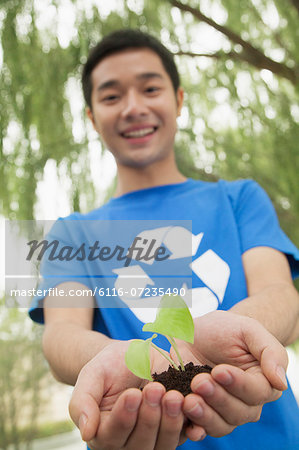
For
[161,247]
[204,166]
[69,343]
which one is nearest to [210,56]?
[204,166]

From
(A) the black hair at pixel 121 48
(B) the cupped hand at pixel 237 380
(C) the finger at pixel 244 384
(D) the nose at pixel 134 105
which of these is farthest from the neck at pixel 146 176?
(C) the finger at pixel 244 384

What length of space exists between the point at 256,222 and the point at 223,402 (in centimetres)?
56

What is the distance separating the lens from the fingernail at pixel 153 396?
0.52 metres

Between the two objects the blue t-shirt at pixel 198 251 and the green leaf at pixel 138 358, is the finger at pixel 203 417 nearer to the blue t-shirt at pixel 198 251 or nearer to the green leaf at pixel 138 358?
the green leaf at pixel 138 358

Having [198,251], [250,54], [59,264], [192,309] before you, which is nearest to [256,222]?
[198,251]

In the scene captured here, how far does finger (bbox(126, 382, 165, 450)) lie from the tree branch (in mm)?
1424

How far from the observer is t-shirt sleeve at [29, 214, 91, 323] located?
100cm

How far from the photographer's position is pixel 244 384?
530 mm

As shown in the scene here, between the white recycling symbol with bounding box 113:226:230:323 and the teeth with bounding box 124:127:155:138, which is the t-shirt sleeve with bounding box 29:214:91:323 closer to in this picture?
the white recycling symbol with bounding box 113:226:230:323

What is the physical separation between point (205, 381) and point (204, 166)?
4.95 feet

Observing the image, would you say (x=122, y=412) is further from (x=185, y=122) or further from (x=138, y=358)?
(x=185, y=122)

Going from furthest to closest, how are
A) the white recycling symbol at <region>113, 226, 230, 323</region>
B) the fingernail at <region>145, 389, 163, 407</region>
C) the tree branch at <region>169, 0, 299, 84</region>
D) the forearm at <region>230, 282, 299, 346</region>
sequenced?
1. the tree branch at <region>169, 0, 299, 84</region>
2. the white recycling symbol at <region>113, 226, 230, 323</region>
3. the forearm at <region>230, 282, 299, 346</region>
4. the fingernail at <region>145, 389, 163, 407</region>

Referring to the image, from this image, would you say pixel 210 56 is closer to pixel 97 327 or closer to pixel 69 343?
pixel 97 327

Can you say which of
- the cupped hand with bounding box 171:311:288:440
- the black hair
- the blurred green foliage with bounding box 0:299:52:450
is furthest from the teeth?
the blurred green foliage with bounding box 0:299:52:450
